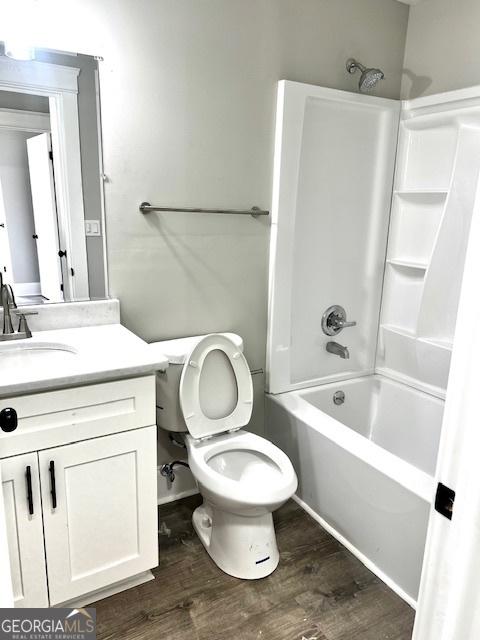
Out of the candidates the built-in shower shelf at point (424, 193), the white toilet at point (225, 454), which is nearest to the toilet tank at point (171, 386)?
the white toilet at point (225, 454)

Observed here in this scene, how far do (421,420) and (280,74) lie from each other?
1.86m

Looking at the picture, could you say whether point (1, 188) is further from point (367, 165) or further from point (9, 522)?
point (367, 165)

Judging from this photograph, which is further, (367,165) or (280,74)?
(367,165)

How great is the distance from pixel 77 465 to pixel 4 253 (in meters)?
0.87

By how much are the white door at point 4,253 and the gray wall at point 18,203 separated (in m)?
0.01

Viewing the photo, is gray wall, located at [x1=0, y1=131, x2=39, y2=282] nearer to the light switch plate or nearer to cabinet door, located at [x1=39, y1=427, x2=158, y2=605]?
the light switch plate

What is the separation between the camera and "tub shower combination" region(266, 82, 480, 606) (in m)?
2.20


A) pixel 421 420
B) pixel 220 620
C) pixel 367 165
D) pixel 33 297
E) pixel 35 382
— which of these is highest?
pixel 367 165

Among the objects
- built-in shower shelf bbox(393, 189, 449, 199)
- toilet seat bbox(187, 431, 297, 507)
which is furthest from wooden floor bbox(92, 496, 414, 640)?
built-in shower shelf bbox(393, 189, 449, 199)

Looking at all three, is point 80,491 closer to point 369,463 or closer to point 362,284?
point 369,463

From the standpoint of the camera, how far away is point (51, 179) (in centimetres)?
188

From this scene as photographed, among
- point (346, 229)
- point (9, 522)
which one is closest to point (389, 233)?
point (346, 229)

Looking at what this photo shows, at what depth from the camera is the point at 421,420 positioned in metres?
→ 2.55

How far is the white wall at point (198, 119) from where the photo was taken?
6.15 ft
